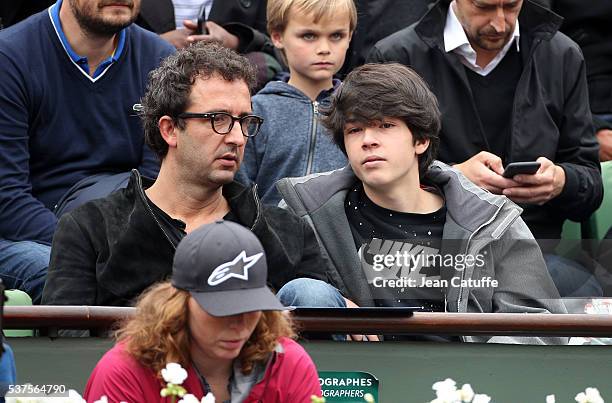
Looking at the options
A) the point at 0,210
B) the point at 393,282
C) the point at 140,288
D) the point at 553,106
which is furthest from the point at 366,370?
the point at 553,106

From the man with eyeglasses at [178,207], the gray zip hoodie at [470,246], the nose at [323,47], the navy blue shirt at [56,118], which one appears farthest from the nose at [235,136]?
the nose at [323,47]

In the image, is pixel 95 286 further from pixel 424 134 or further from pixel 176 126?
pixel 424 134

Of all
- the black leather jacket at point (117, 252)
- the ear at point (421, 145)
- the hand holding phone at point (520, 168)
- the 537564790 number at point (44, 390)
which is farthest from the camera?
the hand holding phone at point (520, 168)

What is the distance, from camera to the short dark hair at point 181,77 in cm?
421

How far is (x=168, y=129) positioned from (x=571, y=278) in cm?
157

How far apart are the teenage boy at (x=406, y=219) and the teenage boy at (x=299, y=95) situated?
0.46m

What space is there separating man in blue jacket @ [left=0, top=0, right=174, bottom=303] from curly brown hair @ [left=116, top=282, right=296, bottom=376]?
1568 mm

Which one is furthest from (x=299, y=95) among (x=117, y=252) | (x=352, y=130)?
(x=117, y=252)

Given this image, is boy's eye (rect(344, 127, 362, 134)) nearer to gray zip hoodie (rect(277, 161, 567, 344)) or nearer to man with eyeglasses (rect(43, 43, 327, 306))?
gray zip hoodie (rect(277, 161, 567, 344))

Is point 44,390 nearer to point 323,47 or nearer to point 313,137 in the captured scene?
point 313,137

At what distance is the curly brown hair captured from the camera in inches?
123

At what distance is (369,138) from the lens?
14.4ft

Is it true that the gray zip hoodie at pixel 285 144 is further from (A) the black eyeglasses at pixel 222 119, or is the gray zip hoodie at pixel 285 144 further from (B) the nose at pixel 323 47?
(A) the black eyeglasses at pixel 222 119

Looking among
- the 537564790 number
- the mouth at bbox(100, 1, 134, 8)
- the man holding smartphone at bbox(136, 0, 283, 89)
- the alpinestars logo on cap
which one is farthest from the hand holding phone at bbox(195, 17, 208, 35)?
the alpinestars logo on cap
